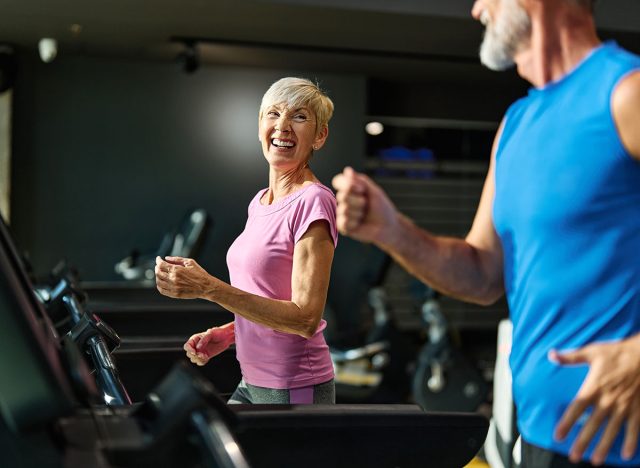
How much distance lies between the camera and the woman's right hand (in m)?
2.20

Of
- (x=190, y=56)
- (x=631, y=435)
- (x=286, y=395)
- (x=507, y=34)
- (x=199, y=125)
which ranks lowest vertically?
(x=286, y=395)

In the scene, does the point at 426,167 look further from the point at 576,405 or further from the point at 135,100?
the point at 576,405

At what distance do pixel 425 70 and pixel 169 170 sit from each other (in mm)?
2600

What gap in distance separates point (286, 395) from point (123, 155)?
682cm

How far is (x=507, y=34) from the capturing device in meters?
1.35

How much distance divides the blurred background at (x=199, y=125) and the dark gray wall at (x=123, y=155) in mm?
13

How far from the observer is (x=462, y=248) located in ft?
4.68

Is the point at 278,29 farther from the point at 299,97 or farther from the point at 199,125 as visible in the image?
the point at 299,97

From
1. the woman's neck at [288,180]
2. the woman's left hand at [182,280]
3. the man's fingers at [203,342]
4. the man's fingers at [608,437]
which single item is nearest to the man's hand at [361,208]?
the man's fingers at [608,437]

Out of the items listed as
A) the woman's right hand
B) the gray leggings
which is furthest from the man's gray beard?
the woman's right hand

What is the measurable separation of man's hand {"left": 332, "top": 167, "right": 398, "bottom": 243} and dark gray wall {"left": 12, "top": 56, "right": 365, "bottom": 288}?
698cm

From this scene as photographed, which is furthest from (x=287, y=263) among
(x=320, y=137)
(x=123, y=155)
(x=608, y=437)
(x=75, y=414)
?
(x=123, y=155)

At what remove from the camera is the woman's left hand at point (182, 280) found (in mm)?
1829

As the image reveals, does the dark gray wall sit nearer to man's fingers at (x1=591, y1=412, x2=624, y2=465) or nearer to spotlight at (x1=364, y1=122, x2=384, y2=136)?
spotlight at (x1=364, y1=122, x2=384, y2=136)
